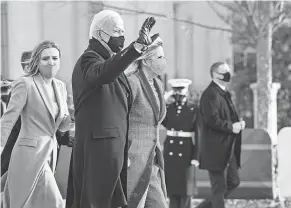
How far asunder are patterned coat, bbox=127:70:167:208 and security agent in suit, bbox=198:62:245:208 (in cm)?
361

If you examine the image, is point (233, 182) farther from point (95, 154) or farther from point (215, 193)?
point (95, 154)

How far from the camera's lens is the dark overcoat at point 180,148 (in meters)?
11.0

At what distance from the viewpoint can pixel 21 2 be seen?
44.1ft

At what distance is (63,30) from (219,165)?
412cm

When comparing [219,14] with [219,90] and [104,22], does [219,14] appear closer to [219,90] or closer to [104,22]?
[219,90]

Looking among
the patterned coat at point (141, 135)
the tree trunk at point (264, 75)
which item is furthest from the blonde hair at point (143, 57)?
the tree trunk at point (264, 75)

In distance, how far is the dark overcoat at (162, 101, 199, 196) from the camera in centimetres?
1102

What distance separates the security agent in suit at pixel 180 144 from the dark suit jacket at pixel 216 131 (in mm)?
127

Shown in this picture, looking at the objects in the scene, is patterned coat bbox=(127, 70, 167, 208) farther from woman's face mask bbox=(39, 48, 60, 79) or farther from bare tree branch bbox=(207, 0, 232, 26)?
bare tree branch bbox=(207, 0, 232, 26)

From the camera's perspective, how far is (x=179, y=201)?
37.3 feet

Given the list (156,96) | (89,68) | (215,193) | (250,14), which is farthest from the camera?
(250,14)

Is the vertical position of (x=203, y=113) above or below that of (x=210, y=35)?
below

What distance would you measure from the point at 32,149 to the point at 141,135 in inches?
40.4

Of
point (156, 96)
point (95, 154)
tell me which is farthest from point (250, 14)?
point (95, 154)
